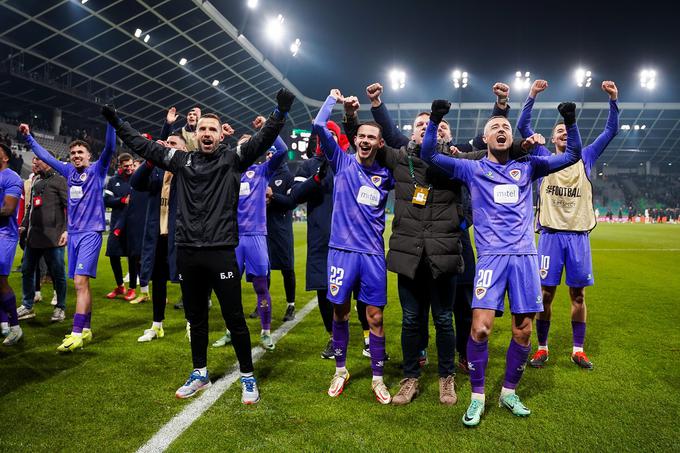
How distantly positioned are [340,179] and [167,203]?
3.10 m

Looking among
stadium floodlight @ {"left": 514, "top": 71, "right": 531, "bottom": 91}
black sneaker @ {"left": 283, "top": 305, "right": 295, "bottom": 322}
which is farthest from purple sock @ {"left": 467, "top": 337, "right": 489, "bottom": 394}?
stadium floodlight @ {"left": 514, "top": 71, "right": 531, "bottom": 91}

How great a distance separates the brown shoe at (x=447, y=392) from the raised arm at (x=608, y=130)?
7.94 feet

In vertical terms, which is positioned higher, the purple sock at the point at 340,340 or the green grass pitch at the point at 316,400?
the purple sock at the point at 340,340

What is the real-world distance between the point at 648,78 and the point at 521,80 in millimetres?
13050

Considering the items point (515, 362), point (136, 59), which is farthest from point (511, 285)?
point (136, 59)

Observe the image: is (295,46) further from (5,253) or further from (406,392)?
(406,392)

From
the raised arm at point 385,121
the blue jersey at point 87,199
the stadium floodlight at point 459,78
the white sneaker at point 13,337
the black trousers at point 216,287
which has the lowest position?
the white sneaker at point 13,337

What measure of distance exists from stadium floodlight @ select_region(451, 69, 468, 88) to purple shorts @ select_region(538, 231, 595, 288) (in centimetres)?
5196

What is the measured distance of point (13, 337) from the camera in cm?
524

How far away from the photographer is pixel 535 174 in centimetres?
361

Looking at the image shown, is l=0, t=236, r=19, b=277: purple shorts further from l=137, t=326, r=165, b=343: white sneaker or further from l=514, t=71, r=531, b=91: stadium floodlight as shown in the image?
l=514, t=71, r=531, b=91: stadium floodlight

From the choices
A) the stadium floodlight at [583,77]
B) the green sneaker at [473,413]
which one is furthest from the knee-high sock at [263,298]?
the stadium floodlight at [583,77]

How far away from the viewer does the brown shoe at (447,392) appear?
11.9 ft

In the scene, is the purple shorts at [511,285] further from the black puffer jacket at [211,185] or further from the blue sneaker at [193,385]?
the blue sneaker at [193,385]
